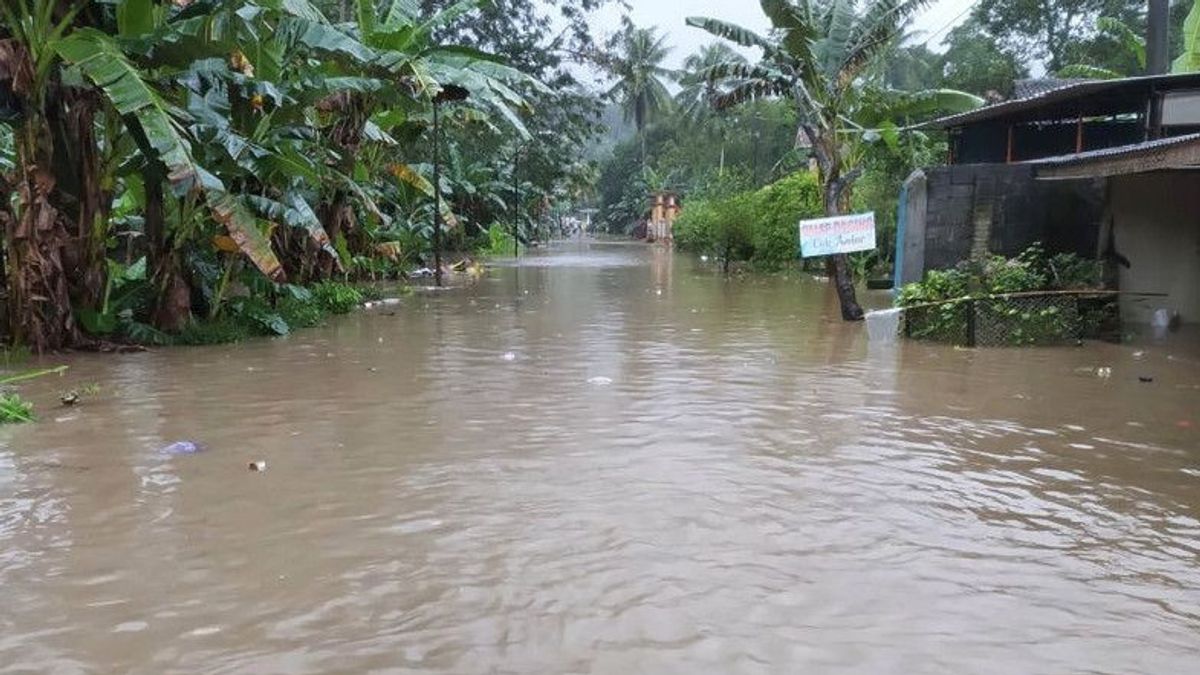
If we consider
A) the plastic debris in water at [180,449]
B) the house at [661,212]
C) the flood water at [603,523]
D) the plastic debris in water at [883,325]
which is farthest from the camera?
the house at [661,212]

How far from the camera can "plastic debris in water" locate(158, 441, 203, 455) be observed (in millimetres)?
6262

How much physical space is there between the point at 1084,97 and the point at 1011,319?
7056mm

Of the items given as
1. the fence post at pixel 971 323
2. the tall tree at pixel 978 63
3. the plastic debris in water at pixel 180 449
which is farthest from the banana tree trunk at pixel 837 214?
the tall tree at pixel 978 63

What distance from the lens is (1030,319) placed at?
1168cm

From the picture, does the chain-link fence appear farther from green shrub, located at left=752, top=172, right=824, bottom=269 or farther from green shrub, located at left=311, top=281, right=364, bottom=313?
green shrub, located at left=752, top=172, right=824, bottom=269

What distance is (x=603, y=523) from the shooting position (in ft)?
16.1

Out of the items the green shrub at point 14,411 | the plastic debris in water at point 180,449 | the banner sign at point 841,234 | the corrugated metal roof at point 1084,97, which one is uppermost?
the corrugated metal roof at point 1084,97

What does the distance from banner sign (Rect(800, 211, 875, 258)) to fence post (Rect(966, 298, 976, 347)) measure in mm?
2331

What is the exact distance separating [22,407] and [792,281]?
20.0 m

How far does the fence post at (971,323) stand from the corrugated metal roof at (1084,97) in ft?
20.3

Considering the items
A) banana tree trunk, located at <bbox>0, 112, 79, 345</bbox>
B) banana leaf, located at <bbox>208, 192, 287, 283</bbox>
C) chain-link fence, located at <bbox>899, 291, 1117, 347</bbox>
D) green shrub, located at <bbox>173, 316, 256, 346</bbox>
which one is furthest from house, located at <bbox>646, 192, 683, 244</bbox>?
banana tree trunk, located at <bbox>0, 112, 79, 345</bbox>

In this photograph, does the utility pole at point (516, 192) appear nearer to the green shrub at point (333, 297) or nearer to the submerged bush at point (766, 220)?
the submerged bush at point (766, 220)

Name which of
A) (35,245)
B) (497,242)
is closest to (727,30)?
(35,245)

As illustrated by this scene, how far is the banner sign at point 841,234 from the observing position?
13812 mm
